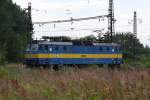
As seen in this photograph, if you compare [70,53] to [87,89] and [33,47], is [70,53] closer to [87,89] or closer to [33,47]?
[33,47]

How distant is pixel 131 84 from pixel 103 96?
0.65m

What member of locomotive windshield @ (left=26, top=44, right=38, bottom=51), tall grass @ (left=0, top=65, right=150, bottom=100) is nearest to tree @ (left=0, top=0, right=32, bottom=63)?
locomotive windshield @ (left=26, top=44, right=38, bottom=51)

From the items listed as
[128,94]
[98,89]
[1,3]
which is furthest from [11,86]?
[1,3]

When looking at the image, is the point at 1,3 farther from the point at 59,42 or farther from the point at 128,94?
the point at 128,94

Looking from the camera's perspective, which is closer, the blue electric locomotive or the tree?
the blue electric locomotive

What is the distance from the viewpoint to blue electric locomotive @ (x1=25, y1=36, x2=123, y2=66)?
129 ft

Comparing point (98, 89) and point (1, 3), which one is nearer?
point (98, 89)

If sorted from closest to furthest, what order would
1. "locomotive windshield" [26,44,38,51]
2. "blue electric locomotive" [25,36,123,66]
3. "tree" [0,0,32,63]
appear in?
"blue electric locomotive" [25,36,123,66], "locomotive windshield" [26,44,38,51], "tree" [0,0,32,63]

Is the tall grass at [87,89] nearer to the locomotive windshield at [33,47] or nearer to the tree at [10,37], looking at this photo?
the locomotive windshield at [33,47]

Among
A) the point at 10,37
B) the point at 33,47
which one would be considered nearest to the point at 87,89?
the point at 33,47

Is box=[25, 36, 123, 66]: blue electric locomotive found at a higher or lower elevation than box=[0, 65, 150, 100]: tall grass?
lower

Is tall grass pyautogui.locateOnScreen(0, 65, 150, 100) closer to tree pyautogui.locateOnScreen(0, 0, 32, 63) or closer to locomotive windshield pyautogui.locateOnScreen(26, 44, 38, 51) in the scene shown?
locomotive windshield pyautogui.locateOnScreen(26, 44, 38, 51)

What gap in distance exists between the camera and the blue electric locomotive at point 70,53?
39438mm

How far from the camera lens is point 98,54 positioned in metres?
42.7
